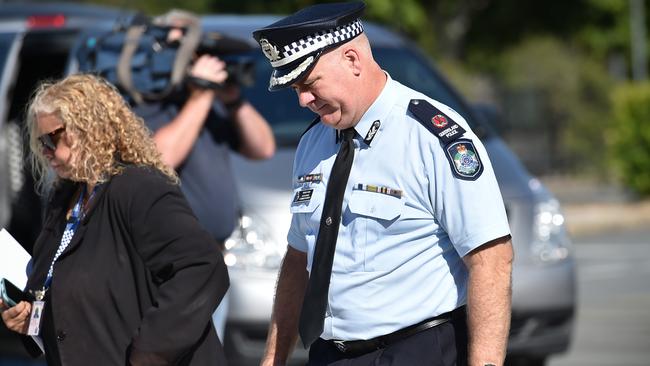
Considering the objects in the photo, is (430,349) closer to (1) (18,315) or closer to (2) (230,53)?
(1) (18,315)

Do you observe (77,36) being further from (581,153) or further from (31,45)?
(581,153)

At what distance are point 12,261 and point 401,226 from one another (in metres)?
1.25

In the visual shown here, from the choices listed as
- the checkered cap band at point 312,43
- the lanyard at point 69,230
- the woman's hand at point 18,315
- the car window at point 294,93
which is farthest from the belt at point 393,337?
the car window at point 294,93

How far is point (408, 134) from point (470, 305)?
1.47 ft

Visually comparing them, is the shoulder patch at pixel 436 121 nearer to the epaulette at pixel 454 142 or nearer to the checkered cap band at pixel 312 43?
the epaulette at pixel 454 142

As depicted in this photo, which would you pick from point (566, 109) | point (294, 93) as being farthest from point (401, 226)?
point (566, 109)

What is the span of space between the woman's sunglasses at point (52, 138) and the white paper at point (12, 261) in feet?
1.10

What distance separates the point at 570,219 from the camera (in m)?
19.9

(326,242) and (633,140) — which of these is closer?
(326,242)

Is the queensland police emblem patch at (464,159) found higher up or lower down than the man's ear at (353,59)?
lower down

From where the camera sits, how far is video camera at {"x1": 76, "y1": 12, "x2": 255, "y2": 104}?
5.42m

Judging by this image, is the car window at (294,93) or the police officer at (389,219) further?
the car window at (294,93)

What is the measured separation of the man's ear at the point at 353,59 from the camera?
11.3 ft

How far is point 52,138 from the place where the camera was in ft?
12.6
